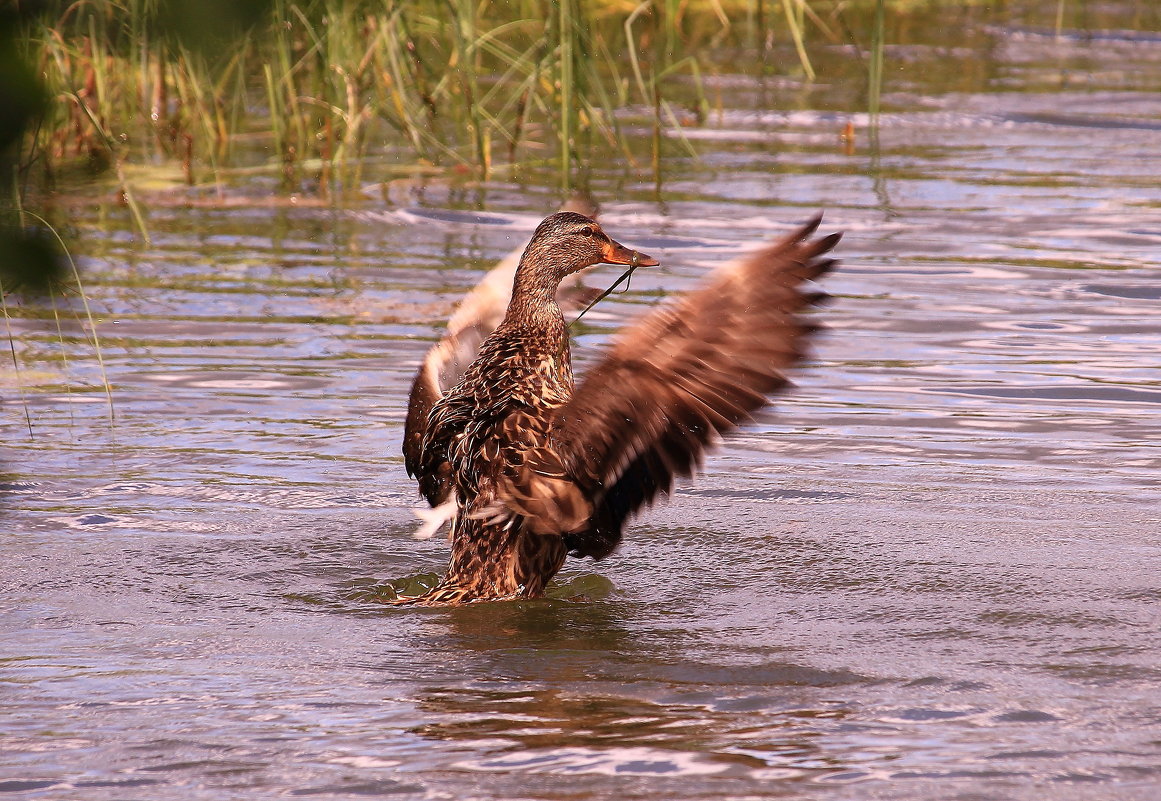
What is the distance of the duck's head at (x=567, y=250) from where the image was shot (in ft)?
18.2

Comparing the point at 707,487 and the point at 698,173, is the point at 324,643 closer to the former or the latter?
the point at 707,487

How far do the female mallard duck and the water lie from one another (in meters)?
0.23

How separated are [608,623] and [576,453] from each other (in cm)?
53

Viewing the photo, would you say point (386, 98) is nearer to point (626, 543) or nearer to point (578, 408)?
point (626, 543)

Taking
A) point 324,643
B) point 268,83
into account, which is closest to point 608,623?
point 324,643

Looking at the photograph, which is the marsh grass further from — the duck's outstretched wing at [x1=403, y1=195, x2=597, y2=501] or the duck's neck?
the duck's neck

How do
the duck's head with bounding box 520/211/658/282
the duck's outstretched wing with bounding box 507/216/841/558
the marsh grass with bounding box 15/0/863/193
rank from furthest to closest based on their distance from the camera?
1. the marsh grass with bounding box 15/0/863/193
2. the duck's head with bounding box 520/211/658/282
3. the duck's outstretched wing with bounding box 507/216/841/558

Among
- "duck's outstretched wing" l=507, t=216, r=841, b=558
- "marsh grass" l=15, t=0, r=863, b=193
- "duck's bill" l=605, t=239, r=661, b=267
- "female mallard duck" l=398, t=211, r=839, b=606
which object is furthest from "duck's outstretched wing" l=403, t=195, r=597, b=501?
"marsh grass" l=15, t=0, r=863, b=193

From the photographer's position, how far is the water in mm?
3727

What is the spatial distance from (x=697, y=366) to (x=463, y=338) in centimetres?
166

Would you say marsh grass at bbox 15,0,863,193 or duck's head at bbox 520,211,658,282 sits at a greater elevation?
marsh grass at bbox 15,0,863,193

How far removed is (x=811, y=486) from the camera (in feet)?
19.6

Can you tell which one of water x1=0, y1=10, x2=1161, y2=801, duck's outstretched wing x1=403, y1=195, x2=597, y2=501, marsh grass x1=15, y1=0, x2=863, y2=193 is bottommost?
water x1=0, y1=10, x2=1161, y2=801

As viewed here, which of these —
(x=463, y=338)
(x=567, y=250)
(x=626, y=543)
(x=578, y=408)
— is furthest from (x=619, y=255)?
(x=578, y=408)
